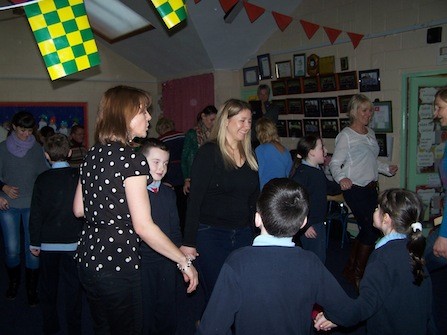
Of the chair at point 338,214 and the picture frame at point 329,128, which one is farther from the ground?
the picture frame at point 329,128

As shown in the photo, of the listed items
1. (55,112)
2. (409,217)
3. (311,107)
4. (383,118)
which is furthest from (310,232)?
(55,112)

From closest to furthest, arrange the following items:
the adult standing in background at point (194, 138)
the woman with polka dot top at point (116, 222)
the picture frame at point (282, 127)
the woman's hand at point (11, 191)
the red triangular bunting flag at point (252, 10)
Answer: the woman with polka dot top at point (116, 222) < the woman's hand at point (11, 191) < the adult standing in background at point (194, 138) < the red triangular bunting flag at point (252, 10) < the picture frame at point (282, 127)

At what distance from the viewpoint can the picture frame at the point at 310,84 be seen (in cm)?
604

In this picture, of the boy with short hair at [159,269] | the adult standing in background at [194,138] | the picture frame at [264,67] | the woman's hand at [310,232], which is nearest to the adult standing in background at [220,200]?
the boy with short hair at [159,269]

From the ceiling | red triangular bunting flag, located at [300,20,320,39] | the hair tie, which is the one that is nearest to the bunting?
red triangular bunting flag, located at [300,20,320,39]

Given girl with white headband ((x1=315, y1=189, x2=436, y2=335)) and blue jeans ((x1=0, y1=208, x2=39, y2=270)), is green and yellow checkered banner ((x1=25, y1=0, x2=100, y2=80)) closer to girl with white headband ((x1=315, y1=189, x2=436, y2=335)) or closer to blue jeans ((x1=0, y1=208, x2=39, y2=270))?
blue jeans ((x1=0, y1=208, x2=39, y2=270))

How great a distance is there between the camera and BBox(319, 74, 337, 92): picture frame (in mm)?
5785

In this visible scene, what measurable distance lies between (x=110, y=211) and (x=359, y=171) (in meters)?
2.64

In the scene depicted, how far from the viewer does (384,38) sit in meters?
5.19

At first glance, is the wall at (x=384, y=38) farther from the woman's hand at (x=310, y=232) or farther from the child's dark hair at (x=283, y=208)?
the child's dark hair at (x=283, y=208)

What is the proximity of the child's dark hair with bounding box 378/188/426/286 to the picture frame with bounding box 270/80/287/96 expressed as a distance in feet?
15.3

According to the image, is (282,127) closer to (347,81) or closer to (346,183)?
(347,81)

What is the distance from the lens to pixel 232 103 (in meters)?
2.59

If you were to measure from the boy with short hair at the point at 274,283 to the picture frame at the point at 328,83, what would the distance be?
455cm
